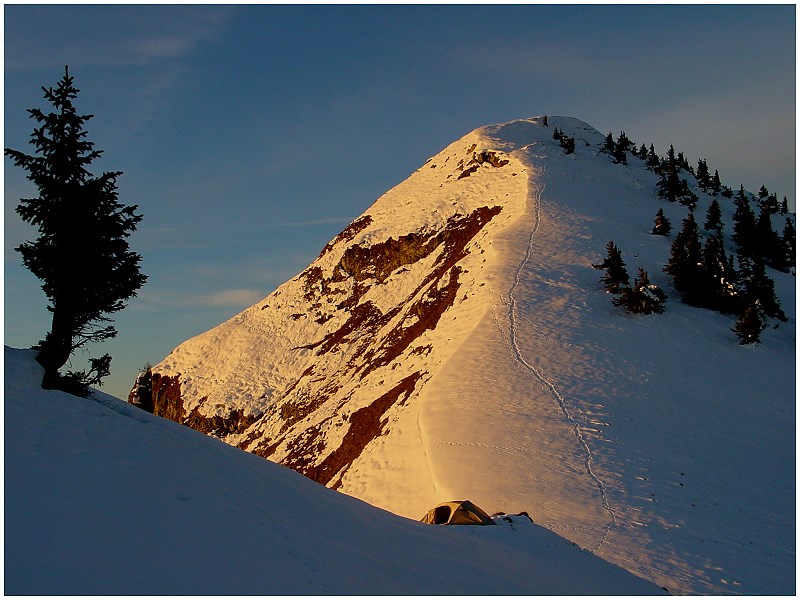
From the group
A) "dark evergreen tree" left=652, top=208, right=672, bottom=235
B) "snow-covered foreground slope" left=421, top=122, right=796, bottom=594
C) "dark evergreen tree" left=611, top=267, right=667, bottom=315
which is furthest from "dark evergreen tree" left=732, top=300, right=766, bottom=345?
"dark evergreen tree" left=652, top=208, right=672, bottom=235

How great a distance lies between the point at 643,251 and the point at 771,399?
739 inches

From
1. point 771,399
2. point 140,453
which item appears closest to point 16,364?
point 140,453

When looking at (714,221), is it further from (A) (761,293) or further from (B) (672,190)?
(A) (761,293)

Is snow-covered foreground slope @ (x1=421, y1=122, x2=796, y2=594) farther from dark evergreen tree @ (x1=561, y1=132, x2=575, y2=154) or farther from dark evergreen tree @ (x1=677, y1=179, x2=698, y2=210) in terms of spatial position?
dark evergreen tree @ (x1=561, y1=132, x2=575, y2=154)

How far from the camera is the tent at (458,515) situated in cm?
1536

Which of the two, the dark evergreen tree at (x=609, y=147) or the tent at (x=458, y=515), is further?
the dark evergreen tree at (x=609, y=147)

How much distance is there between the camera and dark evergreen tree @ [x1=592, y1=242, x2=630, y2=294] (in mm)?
36719

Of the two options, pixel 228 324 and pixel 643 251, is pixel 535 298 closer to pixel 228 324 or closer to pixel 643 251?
pixel 643 251

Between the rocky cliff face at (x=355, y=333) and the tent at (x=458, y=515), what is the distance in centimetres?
1113

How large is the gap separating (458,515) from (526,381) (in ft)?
37.1

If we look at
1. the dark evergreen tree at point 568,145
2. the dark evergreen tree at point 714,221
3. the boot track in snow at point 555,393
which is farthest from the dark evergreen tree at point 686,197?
the boot track in snow at point 555,393

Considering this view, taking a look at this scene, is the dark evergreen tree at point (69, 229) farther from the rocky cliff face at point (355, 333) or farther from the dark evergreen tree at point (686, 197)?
the dark evergreen tree at point (686, 197)

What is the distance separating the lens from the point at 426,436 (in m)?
22.9

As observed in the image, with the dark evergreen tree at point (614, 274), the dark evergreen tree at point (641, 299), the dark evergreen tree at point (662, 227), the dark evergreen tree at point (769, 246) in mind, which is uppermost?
the dark evergreen tree at point (769, 246)
